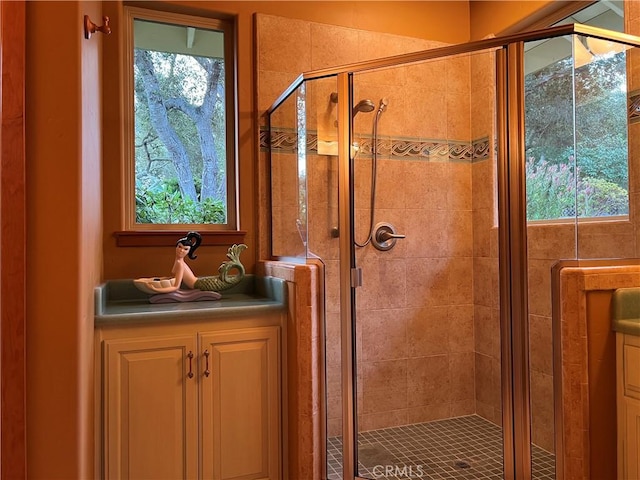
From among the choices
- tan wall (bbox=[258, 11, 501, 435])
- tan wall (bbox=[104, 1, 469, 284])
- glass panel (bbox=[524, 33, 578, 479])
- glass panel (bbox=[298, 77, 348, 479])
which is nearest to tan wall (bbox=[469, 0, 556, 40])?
tan wall (bbox=[104, 1, 469, 284])

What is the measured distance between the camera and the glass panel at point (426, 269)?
2064 millimetres

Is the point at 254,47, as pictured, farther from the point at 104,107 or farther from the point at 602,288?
the point at 602,288

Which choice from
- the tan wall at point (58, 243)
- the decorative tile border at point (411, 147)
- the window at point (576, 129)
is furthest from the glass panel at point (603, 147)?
the tan wall at point (58, 243)

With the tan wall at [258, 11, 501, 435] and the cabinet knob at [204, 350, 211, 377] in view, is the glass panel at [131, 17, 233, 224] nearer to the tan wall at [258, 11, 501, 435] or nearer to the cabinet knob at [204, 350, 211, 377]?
the tan wall at [258, 11, 501, 435]

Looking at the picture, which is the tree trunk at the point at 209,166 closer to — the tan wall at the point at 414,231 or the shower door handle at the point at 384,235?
the tan wall at the point at 414,231

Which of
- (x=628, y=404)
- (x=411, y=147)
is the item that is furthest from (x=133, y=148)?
(x=628, y=404)

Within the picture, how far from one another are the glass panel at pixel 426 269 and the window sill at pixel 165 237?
2.22 feet

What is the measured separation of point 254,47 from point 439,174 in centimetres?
116

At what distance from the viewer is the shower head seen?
80.6 inches

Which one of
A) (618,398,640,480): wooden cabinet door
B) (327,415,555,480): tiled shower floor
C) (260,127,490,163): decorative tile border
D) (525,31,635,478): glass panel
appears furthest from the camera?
(260,127,490,163): decorative tile border

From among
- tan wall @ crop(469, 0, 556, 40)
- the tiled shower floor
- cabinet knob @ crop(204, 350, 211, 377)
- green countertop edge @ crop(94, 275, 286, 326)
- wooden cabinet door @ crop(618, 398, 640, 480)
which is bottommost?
the tiled shower floor

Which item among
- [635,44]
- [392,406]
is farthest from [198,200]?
[635,44]

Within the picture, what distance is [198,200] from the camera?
240 centimetres

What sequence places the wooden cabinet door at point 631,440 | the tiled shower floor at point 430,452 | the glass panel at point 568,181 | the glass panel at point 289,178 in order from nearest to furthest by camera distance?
the wooden cabinet door at point 631,440 → the glass panel at point 568,181 → the tiled shower floor at point 430,452 → the glass panel at point 289,178
